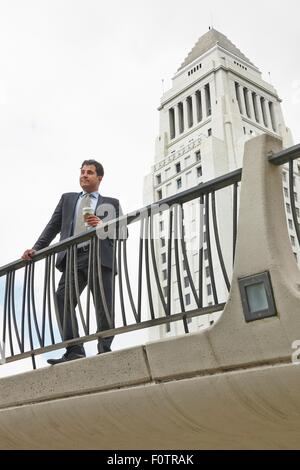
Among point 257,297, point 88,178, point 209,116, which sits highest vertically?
point 209,116

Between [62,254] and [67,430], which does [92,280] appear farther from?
[67,430]

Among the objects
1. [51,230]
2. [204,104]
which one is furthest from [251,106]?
[51,230]

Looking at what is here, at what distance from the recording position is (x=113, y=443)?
4.97m

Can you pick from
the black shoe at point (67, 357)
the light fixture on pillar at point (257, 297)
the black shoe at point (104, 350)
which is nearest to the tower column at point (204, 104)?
the black shoe at point (67, 357)

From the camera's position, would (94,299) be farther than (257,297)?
Yes

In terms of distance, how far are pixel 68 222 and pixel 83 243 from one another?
459mm

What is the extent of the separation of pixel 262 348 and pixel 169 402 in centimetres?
83

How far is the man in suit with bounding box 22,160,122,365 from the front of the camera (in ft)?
15.8

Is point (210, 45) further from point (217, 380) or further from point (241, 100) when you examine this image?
point (217, 380)

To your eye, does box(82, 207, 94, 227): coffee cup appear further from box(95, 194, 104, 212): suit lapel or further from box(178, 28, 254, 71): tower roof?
box(178, 28, 254, 71): tower roof

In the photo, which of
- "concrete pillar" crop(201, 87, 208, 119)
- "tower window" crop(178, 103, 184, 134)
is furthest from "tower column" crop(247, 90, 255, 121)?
"tower window" crop(178, 103, 184, 134)

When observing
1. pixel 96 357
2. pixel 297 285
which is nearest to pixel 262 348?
pixel 297 285

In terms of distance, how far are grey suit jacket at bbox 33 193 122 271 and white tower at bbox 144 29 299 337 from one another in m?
58.1

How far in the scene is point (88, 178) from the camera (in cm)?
538
